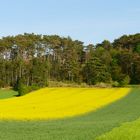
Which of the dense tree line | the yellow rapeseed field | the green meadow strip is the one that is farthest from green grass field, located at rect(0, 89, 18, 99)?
the green meadow strip

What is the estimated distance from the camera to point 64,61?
426 ft

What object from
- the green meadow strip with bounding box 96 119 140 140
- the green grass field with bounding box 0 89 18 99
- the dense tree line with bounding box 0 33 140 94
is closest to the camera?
the green meadow strip with bounding box 96 119 140 140

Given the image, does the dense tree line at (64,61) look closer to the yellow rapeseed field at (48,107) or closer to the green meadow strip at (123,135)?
the yellow rapeseed field at (48,107)

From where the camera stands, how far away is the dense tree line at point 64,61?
108 meters

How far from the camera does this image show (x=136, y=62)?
372 ft

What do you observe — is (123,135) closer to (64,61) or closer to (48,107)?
(48,107)

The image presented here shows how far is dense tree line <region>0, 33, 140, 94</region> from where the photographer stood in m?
108

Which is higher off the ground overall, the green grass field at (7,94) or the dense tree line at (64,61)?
the dense tree line at (64,61)

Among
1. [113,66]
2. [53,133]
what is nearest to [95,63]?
[113,66]

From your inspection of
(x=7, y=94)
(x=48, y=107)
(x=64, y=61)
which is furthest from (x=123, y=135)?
(x=64, y=61)

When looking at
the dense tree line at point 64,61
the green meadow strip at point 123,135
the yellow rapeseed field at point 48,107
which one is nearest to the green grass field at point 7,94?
the dense tree line at point 64,61

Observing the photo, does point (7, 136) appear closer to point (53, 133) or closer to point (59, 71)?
point (53, 133)

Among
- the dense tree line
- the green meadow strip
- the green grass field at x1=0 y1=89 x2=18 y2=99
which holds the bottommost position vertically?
the green grass field at x1=0 y1=89 x2=18 y2=99

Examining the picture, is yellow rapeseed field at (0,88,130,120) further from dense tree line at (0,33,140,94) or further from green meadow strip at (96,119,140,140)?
dense tree line at (0,33,140,94)
